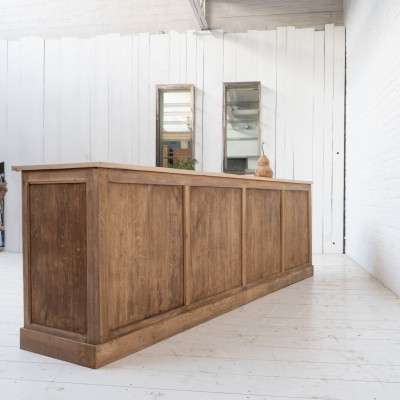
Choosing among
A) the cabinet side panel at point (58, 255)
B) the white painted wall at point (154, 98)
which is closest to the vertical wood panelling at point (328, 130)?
the white painted wall at point (154, 98)

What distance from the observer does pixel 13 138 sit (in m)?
6.93

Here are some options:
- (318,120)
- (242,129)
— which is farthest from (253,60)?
(318,120)

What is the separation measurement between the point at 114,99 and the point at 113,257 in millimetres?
4843

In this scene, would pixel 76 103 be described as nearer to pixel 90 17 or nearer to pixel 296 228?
pixel 90 17

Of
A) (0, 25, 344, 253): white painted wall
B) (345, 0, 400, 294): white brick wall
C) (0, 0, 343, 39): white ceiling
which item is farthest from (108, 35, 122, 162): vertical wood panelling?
(345, 0, 400, 294): white brick wall

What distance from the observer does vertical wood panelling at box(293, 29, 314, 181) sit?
638 cm

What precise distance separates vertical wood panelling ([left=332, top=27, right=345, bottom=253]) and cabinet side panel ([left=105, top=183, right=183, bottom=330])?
4.12 m

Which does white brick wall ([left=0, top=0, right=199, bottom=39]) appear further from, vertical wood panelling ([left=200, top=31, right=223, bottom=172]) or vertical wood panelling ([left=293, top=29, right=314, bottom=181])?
vertical wood panelling ([left=293, top=29, right=314, bottom=181])

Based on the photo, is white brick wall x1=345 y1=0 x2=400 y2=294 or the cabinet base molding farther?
white brick wall x1=345 y1=0 x2=400 y2=294

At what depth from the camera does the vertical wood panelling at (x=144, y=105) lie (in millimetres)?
6582

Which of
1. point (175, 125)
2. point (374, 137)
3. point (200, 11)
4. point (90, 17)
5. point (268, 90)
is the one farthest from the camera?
point (90, 17)

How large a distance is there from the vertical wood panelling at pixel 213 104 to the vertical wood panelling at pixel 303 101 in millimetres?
1084

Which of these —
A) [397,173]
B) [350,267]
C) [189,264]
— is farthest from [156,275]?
[350,267]

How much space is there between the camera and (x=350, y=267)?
511 centimetres
